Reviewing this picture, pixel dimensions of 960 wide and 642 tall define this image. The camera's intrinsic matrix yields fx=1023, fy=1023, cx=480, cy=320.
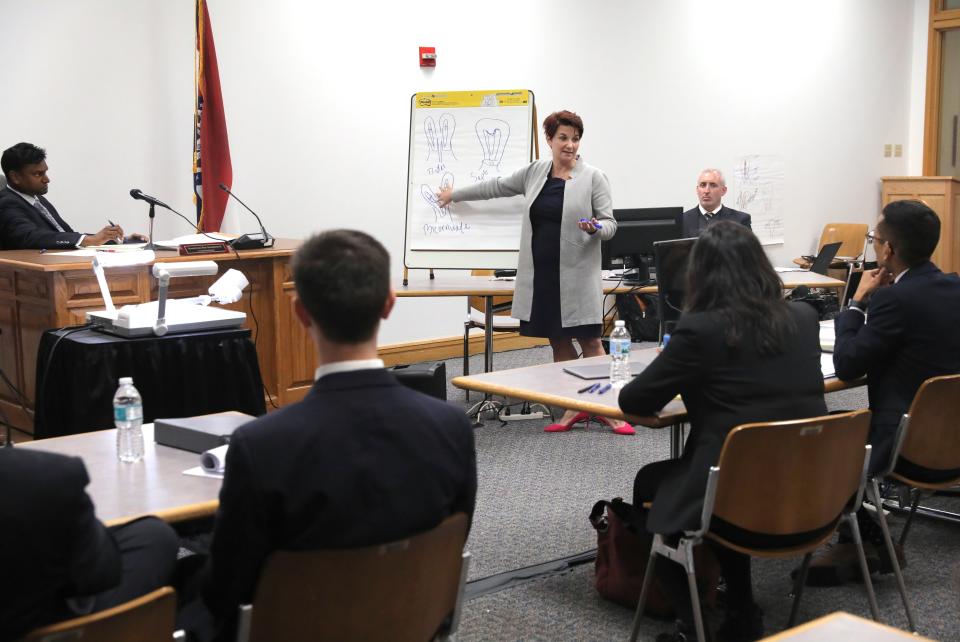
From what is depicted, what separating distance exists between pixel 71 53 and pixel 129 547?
4833 millimetres

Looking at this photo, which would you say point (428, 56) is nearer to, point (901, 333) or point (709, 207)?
point (709, 207)

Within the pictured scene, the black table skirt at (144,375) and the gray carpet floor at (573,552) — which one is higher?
the black table skirt at (144,375)

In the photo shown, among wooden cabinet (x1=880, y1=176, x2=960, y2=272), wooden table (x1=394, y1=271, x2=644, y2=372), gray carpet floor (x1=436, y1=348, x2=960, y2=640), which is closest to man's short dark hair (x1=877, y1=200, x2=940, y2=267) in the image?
gray carpet floor (x1=436, y1=348, x2=960, y2=640)

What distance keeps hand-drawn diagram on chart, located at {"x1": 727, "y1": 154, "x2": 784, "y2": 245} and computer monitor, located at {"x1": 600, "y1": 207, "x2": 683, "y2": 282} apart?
3.53 meters

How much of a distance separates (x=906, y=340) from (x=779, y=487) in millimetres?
953

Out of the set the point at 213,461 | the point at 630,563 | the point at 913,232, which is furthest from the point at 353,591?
the point at 913,232

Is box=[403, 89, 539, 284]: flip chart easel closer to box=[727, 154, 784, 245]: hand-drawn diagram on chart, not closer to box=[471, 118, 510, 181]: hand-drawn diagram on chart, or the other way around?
box=[471, 118, 510, 181]: hand-drawn diagram on chart

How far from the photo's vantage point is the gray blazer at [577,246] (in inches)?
196

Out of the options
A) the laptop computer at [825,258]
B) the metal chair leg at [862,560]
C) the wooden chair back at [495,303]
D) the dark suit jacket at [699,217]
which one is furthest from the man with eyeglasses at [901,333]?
the laptop computer at [825,258]

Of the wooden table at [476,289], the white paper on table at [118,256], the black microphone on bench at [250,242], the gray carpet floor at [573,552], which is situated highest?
the black microphone on bench at [250,242]

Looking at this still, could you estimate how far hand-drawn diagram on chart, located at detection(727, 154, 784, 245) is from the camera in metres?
9.04

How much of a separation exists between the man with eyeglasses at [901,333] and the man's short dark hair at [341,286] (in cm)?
195

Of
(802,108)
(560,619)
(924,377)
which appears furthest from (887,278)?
(802,108)

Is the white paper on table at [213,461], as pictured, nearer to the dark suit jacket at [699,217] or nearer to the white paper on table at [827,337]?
the white paper on table at [827,337]
